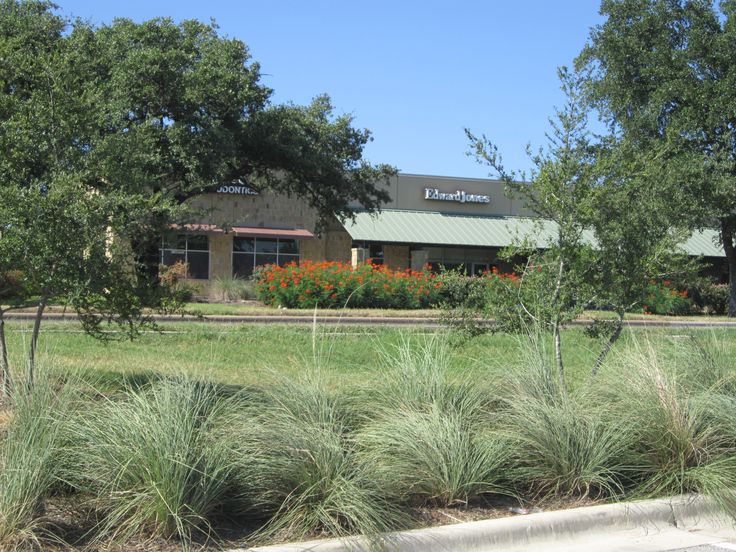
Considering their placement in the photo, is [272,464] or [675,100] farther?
[675,100]

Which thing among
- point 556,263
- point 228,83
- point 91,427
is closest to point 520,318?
point 556,263

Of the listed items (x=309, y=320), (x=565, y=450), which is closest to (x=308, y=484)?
(x=565, y=450)

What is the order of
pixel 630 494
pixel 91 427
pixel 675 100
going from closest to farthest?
pixel 91 427 → pixel 630 494 → pixel 675 100

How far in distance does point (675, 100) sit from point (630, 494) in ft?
81.8

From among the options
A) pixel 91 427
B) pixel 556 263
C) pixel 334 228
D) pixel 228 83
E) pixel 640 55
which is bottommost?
pixel 91 427

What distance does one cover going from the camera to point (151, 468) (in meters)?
5.08

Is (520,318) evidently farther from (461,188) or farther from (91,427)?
(461,188)

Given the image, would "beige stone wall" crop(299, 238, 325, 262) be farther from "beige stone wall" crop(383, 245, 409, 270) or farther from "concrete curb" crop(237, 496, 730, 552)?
"concrete curb" crop(237, 496, 730, 552)

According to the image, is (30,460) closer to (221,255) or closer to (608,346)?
(608,346)

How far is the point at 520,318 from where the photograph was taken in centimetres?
844

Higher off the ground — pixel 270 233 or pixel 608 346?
pixel 270 233

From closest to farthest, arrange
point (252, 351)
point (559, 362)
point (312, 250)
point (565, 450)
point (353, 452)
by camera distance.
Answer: point (353, 452) < point (565, 450) < point (559, 362) < point (252, 351) < point (312, 250)

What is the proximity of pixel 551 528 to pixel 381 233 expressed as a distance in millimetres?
33416

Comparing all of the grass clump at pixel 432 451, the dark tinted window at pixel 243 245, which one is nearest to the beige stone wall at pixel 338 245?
the dark tinted window at pixel 243 245
